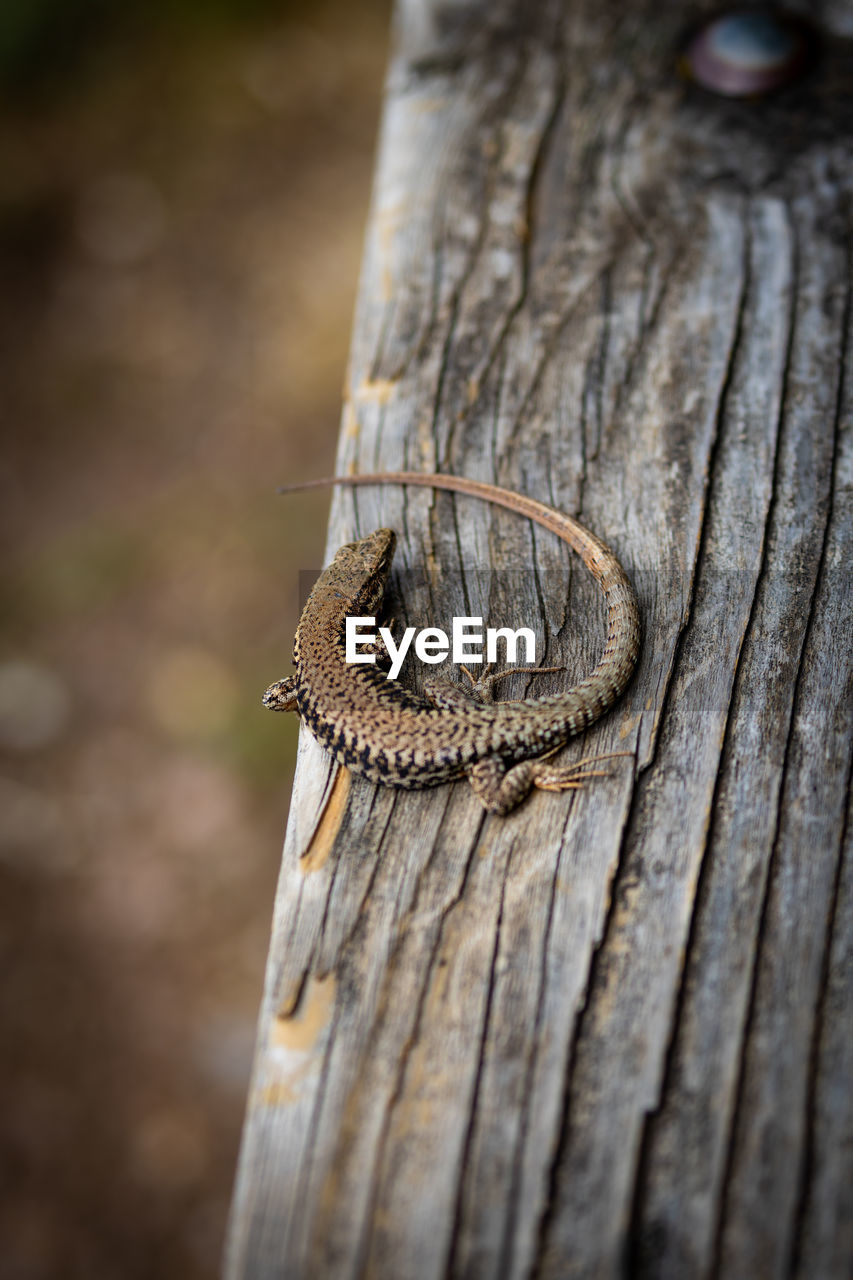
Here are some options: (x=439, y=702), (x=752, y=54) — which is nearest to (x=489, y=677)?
(x=439, y=702)

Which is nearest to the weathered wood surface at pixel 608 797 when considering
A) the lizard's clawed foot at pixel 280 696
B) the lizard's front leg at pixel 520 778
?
the lizard's front leg at pixel 520 778

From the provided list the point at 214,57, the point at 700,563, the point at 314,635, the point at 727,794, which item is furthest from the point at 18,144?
the point at 727,794

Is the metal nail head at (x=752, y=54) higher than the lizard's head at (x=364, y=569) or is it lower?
higher

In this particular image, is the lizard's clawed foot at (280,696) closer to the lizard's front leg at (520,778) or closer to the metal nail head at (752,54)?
the lizard's front leg at (520,778)

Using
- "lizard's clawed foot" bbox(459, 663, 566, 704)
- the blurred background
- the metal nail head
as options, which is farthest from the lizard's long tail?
the blurred background

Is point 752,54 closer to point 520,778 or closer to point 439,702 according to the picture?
point 439,702

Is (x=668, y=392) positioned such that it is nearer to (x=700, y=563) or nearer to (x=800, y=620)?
(x=700, y=563)
